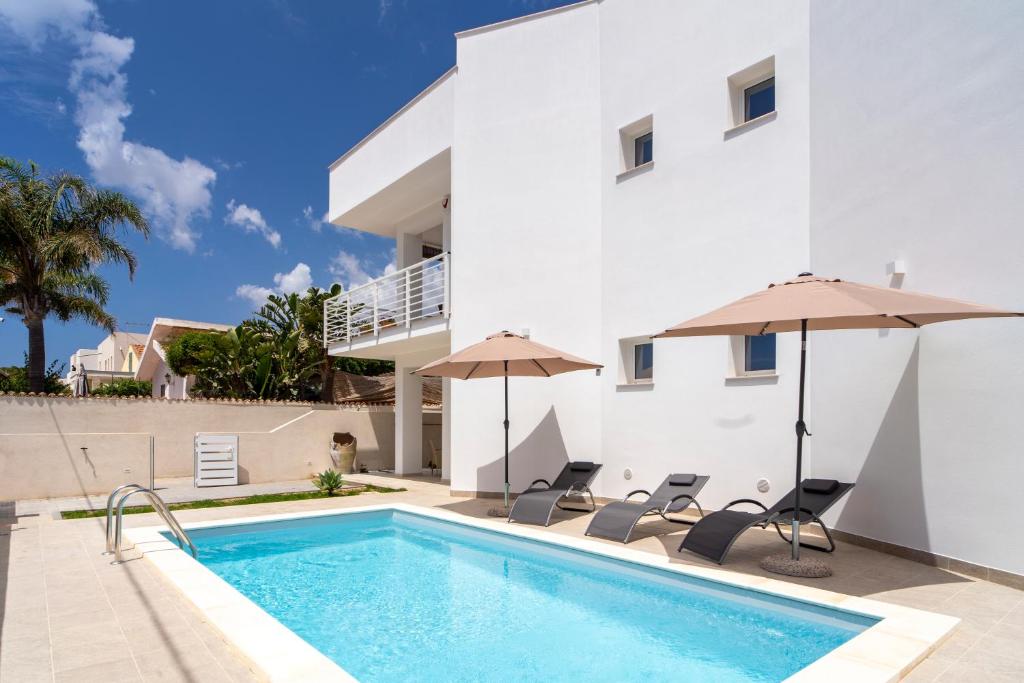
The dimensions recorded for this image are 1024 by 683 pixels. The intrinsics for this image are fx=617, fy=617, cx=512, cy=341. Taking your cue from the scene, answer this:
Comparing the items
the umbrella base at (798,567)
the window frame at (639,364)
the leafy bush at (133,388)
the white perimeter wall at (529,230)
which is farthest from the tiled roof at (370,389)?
the umbrella base at (798,567)

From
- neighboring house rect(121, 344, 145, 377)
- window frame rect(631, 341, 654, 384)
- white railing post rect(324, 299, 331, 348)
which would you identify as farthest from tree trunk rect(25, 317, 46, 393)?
neighboring house rect(121, 344, 145, 377)

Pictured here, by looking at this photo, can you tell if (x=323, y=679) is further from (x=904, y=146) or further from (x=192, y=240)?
(x=192, y=240)

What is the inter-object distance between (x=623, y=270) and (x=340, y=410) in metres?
11.5

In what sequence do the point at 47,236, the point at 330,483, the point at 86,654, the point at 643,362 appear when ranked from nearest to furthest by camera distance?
the point at 86,654 → the point at 643,362 → the point at 330,483 → the point at 47,236

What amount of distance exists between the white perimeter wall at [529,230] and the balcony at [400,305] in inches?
61.4

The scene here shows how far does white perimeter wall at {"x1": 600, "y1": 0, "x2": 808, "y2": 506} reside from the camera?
30.5ft

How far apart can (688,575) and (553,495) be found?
11.6 feet

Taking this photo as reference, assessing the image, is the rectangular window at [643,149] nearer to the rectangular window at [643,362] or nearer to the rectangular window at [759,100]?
the rectangular window at [759,100]

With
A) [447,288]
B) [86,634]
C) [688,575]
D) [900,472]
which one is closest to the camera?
[86,634]

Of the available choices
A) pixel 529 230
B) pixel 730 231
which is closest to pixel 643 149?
pixel 529 230

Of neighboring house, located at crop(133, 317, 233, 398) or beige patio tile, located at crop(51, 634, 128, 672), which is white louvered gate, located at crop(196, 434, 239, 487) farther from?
neighboring house, located at crop(133, 317, 233, 398)

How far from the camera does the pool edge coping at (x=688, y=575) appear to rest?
13.7 ft

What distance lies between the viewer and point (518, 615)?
618cm

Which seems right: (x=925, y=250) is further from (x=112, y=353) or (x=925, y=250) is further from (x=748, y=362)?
(x=112, y=353)
